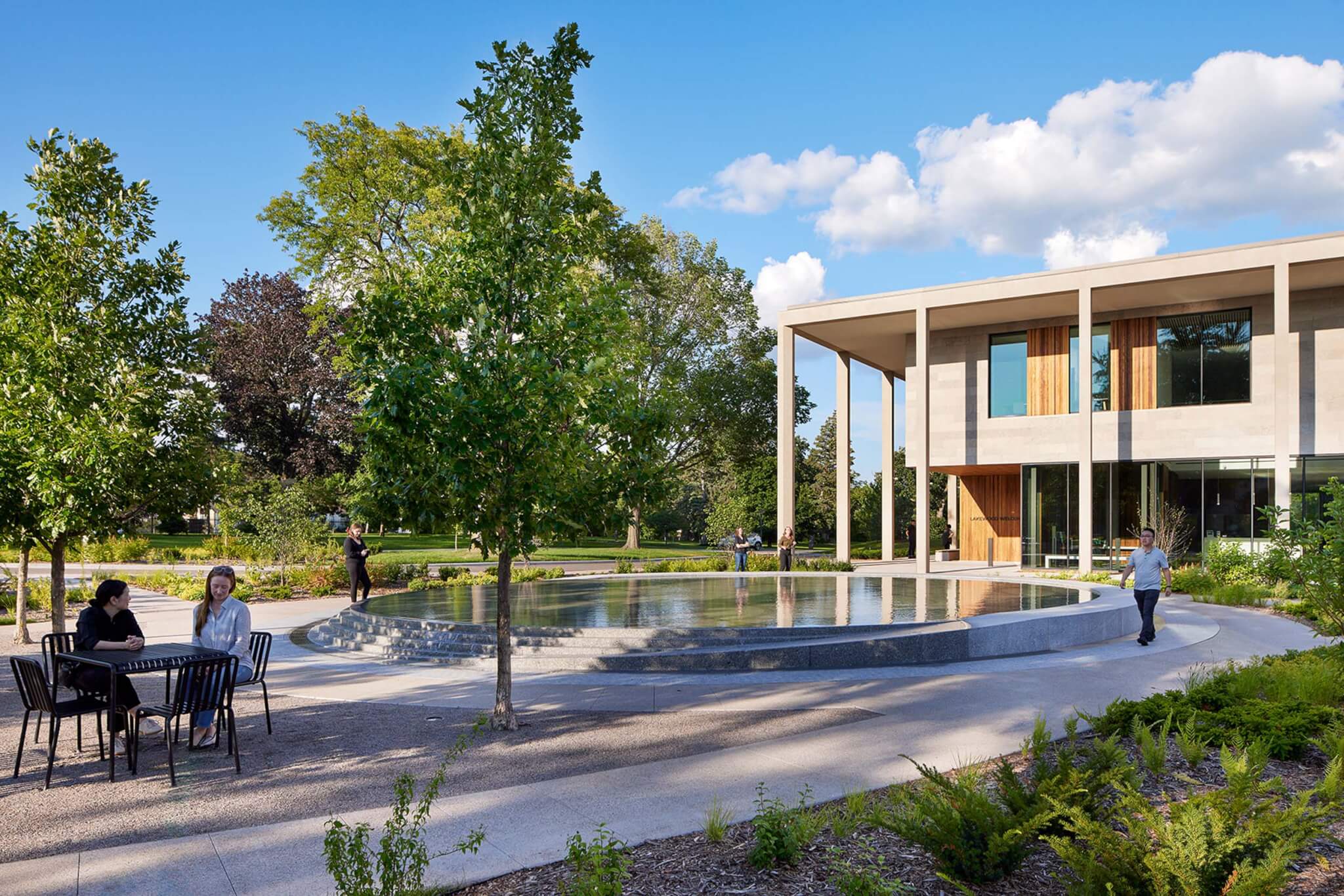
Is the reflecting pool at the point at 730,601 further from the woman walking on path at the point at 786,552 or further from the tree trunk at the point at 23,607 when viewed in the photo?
the tree trunk at the point at 23,607

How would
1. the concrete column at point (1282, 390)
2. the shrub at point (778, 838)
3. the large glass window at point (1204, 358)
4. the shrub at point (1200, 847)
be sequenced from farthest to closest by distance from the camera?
1. the large glass window at point (1204, 358)
2. the concrete column at point (1282, 390)
3. the shrub at point (778, 838)
4. the shrub at point (1200, 847)

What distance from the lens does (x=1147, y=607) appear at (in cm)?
1362

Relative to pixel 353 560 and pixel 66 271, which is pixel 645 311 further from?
pixel 66 271

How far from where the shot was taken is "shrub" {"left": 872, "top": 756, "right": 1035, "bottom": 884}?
15.0ft

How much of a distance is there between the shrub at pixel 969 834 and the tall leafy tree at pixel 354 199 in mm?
27761

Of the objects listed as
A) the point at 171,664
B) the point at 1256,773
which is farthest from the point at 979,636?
the point at 171,664

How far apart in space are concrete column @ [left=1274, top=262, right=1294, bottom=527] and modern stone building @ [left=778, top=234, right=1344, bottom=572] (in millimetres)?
47

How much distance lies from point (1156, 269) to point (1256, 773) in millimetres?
24318

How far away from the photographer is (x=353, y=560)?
19562mm

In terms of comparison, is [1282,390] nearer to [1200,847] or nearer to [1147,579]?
[1147,579]

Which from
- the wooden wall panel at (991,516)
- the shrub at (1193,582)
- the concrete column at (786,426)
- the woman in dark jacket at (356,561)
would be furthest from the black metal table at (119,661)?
the wooden wall panel at (991,516)

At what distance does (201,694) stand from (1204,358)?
2944cm

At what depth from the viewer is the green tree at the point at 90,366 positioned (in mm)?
10961

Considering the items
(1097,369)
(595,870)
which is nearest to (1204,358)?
(1097,369)
